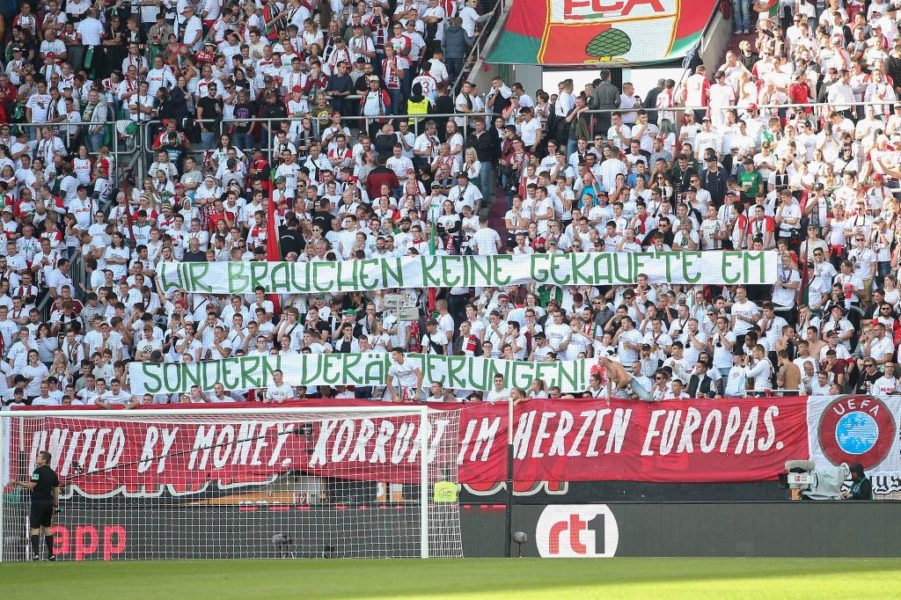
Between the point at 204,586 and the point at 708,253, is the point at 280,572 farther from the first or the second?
the point at 708,253

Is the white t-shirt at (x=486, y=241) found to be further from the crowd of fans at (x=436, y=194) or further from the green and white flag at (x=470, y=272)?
the green and white flag at (x=470, y=272)

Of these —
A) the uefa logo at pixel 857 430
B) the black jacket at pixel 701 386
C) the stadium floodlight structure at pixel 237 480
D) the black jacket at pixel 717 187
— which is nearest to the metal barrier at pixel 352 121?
the black jacket at pixel 717 187

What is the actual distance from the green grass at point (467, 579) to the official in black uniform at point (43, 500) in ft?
8.49

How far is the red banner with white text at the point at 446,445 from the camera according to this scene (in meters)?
20.6

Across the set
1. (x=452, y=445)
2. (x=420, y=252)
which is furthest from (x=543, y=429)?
(x=420, y=252)

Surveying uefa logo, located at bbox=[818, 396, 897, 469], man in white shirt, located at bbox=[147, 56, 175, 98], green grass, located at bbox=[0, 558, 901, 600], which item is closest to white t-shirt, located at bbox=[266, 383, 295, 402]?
green grass, located at bbox=[0, 558, 901, 600]

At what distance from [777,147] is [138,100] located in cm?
1207

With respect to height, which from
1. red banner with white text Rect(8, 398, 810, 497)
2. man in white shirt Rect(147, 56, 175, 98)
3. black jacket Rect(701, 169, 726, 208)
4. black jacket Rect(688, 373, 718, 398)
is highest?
man in white shirt Rect(147, 56, 175, 98)

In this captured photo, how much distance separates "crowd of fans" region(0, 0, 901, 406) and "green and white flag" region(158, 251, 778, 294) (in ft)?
0.87

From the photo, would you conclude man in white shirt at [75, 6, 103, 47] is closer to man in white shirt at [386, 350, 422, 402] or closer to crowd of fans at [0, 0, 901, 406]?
crowd of fans at [0, 0, 901, 406]

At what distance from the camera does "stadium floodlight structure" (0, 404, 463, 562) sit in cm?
2011

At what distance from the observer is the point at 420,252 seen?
25.8m

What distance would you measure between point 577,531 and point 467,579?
6.45 m

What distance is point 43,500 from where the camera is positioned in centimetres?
1933
